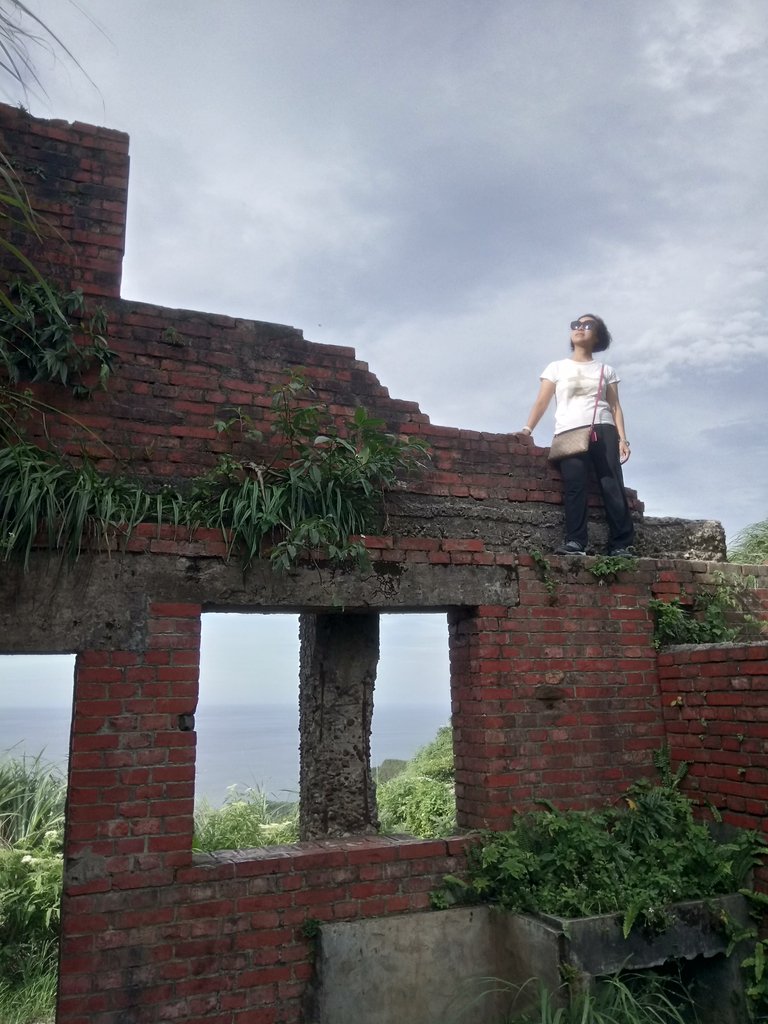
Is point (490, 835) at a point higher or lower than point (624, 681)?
lower

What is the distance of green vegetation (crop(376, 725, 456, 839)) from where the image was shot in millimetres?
8383

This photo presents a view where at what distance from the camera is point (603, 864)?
3.77m

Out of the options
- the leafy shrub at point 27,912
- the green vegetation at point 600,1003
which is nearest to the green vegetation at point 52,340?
the green vegetation at point 600,1003

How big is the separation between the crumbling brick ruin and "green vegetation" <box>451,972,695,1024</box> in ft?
1.92

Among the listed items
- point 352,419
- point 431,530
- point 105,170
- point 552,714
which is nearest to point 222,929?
point 552,714

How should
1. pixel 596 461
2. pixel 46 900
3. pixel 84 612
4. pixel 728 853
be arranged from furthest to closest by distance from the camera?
pixel 46 900 < pixel 596 461 < pixel 728 853 < pixel 84 612

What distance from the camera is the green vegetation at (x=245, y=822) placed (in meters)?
7.25

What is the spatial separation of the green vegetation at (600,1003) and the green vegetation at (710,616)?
1856 mm

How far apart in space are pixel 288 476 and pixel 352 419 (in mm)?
662

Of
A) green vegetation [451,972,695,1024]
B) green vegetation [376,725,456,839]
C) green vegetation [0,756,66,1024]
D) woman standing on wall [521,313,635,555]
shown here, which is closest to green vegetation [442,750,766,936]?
green vegetation [451,972,695,1024]

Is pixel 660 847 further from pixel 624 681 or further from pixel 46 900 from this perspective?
pixel 46 900

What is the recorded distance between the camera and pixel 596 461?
5020mm

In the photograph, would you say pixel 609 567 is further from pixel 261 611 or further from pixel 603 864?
pixel 261 611

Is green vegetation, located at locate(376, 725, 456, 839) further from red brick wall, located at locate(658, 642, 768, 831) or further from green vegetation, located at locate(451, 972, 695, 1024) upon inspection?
green vegetation, located at locate(451, 972, 695, 1024)
